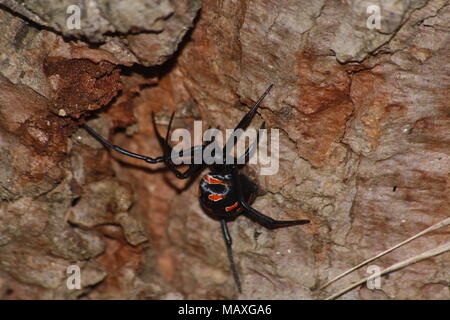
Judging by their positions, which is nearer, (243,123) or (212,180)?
(243,123)

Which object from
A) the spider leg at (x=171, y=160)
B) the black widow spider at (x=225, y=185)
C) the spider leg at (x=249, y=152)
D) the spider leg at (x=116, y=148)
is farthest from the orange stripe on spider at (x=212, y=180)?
the spider leg at (x=116, y=148)

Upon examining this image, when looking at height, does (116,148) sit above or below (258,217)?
above

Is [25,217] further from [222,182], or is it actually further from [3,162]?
[222,182]

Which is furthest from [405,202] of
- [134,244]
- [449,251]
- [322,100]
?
[134,244]
